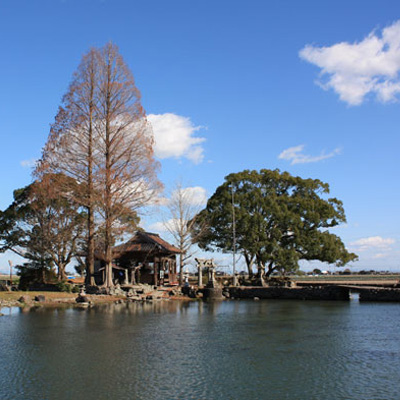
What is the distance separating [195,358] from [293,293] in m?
27.7

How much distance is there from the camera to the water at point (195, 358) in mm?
10195

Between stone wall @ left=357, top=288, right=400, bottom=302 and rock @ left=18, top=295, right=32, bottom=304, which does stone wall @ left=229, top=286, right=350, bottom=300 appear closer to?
stone wall @ left=357, top=288, right=400, bottom=302

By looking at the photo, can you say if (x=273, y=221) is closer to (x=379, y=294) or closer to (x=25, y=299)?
(x=379, y=294)

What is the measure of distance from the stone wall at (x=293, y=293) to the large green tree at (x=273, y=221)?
3194 millimetres

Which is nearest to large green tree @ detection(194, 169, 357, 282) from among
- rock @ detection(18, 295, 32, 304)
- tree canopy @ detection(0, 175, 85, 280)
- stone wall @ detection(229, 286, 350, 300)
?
stone wall @ detection(229, 286, 350, 300)

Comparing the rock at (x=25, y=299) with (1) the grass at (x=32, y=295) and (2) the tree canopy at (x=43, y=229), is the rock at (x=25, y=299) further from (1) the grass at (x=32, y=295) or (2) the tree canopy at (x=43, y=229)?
(2) the tree canopy at (x=43, y=229)

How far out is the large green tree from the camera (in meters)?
42.7

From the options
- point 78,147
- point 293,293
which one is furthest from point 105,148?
point 293,293

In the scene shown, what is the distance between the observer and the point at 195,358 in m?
13.5

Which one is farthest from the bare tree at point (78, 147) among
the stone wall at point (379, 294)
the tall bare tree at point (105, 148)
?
the stone wall at point (379, 294)

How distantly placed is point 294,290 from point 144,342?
85.7ft

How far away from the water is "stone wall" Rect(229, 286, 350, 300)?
15596 millimetres

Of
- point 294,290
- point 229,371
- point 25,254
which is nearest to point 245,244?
point 294,290

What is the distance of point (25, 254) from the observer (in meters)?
41.2
